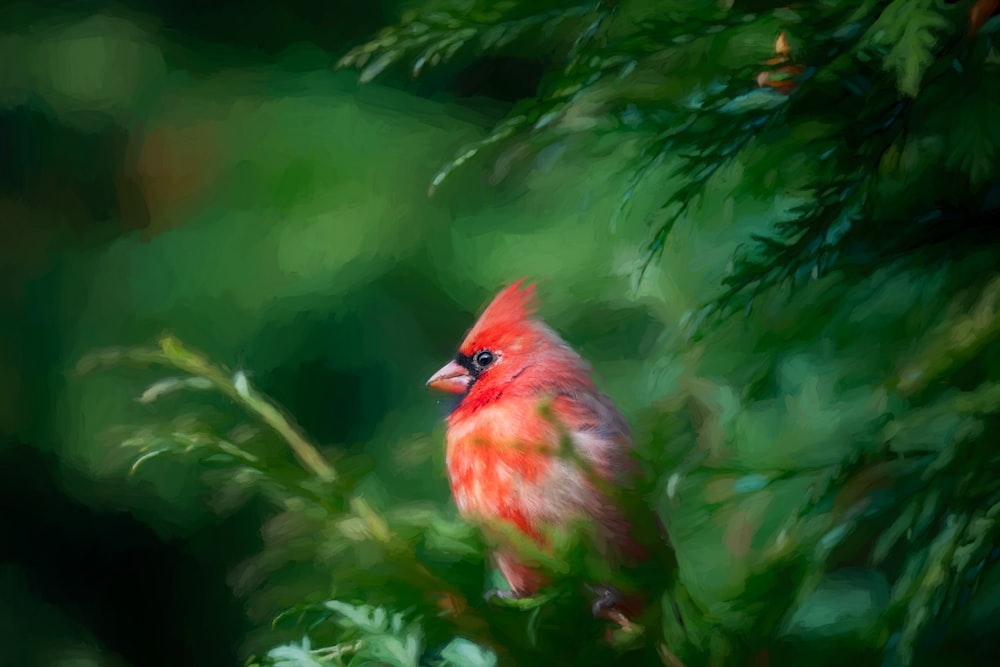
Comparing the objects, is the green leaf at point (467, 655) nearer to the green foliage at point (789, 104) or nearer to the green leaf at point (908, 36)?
the green foliage at point (789, 104)

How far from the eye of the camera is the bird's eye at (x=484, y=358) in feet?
3.16

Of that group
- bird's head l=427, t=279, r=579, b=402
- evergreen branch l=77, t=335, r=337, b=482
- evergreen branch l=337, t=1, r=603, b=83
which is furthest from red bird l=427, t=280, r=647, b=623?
evergreen branch l=337, t=1, r=603, b=83

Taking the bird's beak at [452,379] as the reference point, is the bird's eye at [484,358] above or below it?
above

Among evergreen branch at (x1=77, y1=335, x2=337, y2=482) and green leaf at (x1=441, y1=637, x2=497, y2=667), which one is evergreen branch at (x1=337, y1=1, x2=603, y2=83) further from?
green leaf at (x1=441, y1=637, x2=497, y2=667)

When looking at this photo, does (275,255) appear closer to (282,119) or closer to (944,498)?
(282,119)

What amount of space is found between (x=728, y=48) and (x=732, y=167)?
10 cm

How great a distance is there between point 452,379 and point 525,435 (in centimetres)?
12

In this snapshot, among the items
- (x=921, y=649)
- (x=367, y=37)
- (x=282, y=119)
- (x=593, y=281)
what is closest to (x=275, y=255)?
(x=282, y=119)

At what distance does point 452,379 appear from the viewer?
97cm

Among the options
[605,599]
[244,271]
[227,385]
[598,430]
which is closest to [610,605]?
[605,599]

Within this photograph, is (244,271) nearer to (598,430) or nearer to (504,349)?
(504,349)

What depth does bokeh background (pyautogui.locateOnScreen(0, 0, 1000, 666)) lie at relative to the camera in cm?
95

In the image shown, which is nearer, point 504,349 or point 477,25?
point 477,25

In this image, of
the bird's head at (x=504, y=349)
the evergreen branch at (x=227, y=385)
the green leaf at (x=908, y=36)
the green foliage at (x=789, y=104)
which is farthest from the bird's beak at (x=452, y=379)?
the green leaf at (x=908, y=36)
